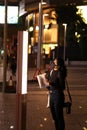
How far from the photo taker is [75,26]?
197ft

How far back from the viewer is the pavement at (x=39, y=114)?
12282 millimetres

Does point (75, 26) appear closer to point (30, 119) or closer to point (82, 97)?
point (82, 97)

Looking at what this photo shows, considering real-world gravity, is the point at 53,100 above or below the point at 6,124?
above

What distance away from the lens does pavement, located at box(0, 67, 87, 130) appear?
12282mm

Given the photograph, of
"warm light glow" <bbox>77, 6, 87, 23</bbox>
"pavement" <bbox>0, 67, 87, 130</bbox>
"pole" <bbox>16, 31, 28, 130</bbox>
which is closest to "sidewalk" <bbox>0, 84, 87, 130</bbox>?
"pavement" <bbox>0, 67, 87, 130</bbox>

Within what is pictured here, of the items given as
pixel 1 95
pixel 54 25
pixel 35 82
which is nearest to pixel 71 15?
pixel 54 25

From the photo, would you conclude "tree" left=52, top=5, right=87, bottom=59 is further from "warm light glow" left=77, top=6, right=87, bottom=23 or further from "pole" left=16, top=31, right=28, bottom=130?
"pole" left=16, top=31, right=28, bottom=130

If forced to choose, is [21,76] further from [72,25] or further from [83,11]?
[83,11]

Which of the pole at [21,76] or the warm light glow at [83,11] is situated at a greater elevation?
the warm light glow at [83,11]

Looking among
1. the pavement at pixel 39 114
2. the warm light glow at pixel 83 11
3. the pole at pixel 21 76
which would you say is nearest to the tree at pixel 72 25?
the warm light glow at pixel 83 11

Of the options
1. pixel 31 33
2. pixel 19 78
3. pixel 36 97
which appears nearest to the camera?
pixel 19 78

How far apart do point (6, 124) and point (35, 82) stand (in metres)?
13.7

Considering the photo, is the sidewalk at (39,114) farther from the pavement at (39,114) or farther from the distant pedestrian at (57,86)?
the distant pedestrian at (57,86)

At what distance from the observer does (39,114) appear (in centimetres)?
1419
